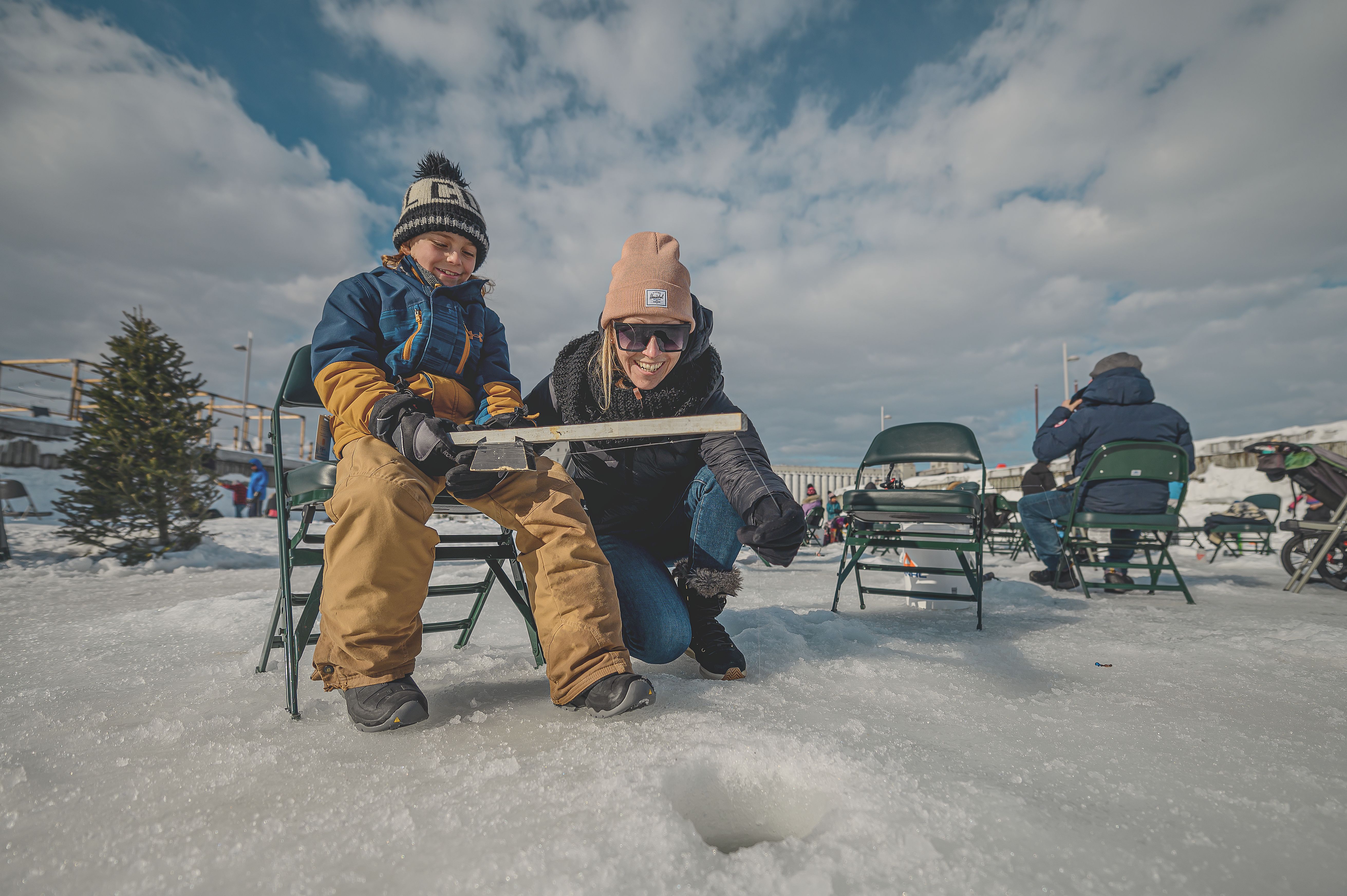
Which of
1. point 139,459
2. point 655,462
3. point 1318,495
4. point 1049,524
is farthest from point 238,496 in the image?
point 1318,495

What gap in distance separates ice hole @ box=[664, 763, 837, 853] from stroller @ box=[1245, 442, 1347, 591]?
4920 mm

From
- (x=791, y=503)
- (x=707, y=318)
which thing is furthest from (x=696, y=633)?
(x=707, y=318)

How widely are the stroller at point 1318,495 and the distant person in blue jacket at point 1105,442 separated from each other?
3.28ft

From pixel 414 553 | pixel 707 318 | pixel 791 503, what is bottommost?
pixel 414 553

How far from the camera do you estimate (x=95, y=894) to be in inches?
28.6

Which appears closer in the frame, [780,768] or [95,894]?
[95,894]

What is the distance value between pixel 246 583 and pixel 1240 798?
17.8 feet

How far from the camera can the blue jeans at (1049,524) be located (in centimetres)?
436

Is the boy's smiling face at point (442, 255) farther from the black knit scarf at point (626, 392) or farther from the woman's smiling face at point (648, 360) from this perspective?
the woman's smiling face at point (648, 360)

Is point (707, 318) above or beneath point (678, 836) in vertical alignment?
above

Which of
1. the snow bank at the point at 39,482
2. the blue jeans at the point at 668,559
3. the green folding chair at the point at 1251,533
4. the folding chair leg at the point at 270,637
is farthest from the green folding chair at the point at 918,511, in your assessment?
the snow bank at the point at 39,482

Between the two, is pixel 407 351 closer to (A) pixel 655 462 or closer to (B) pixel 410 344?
(B) pixel 410 344

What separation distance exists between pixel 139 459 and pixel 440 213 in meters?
5.80

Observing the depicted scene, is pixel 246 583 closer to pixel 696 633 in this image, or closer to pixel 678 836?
pixel 696 633
